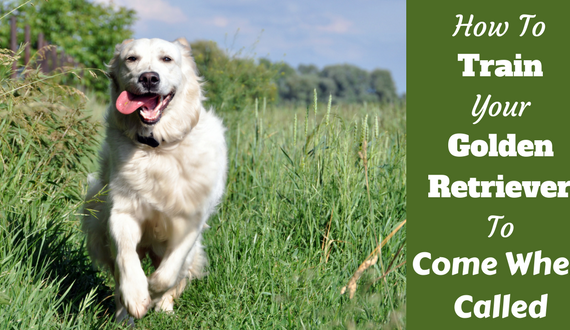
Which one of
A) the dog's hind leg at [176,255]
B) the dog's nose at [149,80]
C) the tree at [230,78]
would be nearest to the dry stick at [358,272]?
the dog's hind leg at [176,255]

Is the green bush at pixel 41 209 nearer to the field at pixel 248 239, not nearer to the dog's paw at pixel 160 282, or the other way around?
the field at pixel 248 239

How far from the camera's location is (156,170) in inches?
132

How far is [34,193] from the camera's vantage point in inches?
140

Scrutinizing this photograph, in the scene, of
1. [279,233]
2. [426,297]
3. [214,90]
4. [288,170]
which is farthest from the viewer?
[214,90]

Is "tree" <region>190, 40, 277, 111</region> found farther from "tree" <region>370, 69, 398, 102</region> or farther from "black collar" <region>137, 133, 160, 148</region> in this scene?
"tree" <region>370, 69, 398, 102</region>

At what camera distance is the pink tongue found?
127 inches

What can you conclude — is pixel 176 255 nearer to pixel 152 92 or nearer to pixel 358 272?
pixel 152 92

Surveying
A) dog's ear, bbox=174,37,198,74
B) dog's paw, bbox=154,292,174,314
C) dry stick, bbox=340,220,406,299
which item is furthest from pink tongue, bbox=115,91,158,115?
Answer: dry stick, bbox=340,220,406,299

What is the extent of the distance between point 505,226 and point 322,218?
121 centimetres

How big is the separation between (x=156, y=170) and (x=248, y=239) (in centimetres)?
76

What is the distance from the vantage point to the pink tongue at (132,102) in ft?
10.6

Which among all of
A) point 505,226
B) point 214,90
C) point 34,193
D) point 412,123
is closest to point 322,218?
point 412,123

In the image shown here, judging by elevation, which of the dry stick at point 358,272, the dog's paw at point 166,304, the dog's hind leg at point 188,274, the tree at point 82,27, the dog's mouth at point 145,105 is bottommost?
the dog's paw at point 166,304

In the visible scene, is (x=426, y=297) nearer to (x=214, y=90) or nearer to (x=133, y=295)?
(x=133, y=295)
